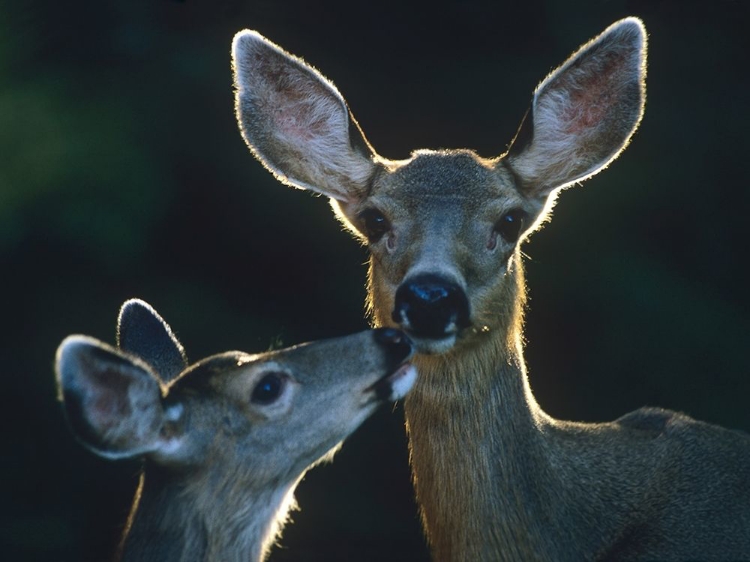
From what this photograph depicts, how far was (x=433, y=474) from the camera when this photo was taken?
4.31 metres

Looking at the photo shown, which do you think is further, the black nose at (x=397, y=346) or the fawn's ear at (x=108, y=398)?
the black nose at (x=397, y=346)

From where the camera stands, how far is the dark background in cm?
700

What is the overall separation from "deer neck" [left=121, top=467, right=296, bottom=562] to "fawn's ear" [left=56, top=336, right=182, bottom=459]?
0.24m

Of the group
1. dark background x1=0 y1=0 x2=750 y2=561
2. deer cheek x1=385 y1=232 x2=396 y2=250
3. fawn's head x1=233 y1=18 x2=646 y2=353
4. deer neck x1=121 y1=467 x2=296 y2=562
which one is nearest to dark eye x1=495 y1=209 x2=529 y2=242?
fawn's head x1=233 y1=18 x2=646 y2=353

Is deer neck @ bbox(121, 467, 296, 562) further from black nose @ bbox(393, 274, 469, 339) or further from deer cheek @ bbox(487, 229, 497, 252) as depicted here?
deer cheek @ bbox(487, 229, 497, 252)

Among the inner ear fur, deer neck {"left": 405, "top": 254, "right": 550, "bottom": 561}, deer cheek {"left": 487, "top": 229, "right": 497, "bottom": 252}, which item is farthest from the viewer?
deer cheek {"left": 487, "top": 229, "right": 497, "bottom": 252}

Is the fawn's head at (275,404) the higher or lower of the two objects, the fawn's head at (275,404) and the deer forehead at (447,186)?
the lower

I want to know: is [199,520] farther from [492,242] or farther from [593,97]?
[593,97]

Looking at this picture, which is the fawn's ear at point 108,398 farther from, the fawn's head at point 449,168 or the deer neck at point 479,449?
the deer neck at point 479,449

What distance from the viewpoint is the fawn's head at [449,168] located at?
4238 mm

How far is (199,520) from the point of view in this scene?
4.04 meters

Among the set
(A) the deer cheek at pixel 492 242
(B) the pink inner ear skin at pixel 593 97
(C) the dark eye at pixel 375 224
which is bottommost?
(A) the deer cheek at pixel 492 242

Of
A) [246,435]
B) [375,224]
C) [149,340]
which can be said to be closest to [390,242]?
[375,224]

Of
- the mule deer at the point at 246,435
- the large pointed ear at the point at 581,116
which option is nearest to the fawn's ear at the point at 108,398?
the mule deer at the point at 246,435
